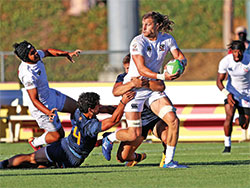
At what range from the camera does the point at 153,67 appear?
407 inches

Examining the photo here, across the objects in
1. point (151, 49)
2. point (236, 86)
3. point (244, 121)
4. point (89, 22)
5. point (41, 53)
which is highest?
point (151, 49)

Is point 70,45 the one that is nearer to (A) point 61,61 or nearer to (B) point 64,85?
(A) point 61,61

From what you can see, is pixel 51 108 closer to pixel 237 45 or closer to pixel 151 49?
pixel 151 49

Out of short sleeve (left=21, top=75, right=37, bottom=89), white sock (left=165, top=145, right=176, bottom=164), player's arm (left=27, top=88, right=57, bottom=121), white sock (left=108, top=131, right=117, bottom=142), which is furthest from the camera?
short sleeve (left=21, top=75, right=37, bottom=89)

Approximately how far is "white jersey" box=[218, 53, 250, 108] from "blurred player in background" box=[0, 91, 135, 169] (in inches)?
151

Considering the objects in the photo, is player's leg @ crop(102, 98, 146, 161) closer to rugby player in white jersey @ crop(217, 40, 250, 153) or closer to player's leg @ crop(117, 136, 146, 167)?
player's leg @ crop(117, 136, 146, 167)

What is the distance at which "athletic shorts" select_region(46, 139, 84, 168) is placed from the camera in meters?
10.3

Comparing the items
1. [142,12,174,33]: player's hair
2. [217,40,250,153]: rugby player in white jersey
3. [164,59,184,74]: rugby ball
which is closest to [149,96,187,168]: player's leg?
[164,59,184,74]: rugby ball

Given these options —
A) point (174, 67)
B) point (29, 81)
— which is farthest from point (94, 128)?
point (29, 81)

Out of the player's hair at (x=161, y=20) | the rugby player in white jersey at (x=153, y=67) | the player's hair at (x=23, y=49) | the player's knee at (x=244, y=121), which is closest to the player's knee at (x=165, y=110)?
the rugby player in white jersey at (x=153, y=67)

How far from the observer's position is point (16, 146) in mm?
15648

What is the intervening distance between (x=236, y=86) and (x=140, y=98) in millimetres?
3922

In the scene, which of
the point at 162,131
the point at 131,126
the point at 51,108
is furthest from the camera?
the point at 51,108

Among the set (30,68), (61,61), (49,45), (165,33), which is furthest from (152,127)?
(49,45)
